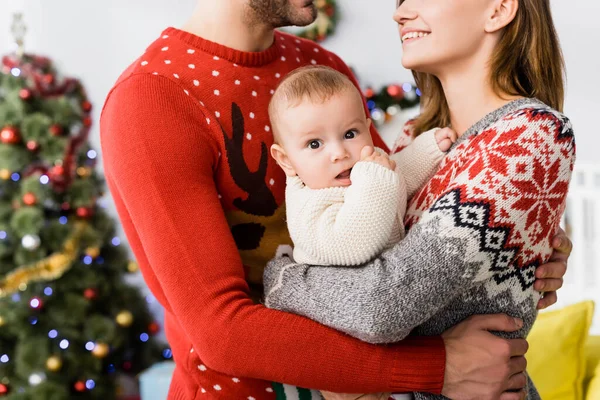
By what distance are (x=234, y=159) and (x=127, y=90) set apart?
256 mm

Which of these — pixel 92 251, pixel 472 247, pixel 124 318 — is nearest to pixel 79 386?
pixel 124 318

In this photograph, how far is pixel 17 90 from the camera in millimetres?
3420

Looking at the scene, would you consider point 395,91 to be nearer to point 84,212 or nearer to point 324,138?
point 84,212

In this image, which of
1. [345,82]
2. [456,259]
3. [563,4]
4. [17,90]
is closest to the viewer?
[456,259]

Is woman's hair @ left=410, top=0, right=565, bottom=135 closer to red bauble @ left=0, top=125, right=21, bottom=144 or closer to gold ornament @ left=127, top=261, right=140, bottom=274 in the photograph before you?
red bauble @ left=0, top=125, right=21, bottom=144

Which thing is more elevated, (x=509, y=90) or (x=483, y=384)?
(x=509, y=90)

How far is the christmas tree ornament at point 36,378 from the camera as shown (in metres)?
3.47

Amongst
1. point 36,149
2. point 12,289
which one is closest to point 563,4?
point 36,149

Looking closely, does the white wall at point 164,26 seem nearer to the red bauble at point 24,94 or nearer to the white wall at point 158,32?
the white wall at point 158,32

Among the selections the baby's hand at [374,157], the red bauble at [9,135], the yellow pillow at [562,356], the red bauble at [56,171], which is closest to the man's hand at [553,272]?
the baby's hand at [374,157]

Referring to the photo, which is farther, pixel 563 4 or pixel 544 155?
pixel 563 4

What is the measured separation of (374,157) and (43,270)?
103 inches

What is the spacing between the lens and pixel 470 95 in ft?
4.98

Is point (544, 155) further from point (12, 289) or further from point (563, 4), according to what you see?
point (563, 4)
